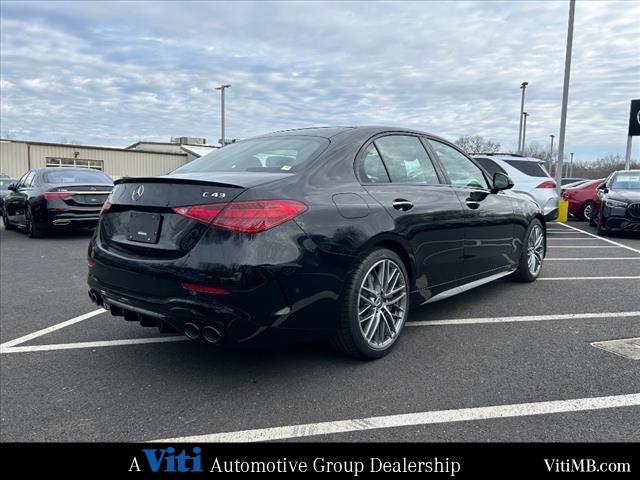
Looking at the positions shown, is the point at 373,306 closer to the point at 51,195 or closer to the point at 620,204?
the point at 51,195

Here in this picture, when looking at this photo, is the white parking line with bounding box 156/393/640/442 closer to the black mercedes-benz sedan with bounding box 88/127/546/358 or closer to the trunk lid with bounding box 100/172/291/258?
the black mercedes-benz sedan with bounding box 88/127/546/358

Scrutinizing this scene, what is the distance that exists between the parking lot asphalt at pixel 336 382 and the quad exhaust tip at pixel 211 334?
0.37m

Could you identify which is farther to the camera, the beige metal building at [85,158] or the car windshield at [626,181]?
the beige metal building at [85,158]

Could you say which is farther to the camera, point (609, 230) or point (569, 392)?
point (609, 230)

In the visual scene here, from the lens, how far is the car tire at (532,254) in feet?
18.3

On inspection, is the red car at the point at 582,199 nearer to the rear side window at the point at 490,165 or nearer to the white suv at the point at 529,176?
the white suv at the point at 529,176

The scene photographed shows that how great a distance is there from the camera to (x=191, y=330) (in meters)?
2.76

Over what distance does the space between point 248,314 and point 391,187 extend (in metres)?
1.46

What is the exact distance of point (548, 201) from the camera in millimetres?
10078

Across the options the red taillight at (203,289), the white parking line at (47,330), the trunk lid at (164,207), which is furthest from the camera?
the white parking line at (47,330)

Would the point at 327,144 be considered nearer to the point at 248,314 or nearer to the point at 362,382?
the point at 248,314

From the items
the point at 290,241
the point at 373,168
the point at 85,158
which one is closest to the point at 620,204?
the point at 373,168
